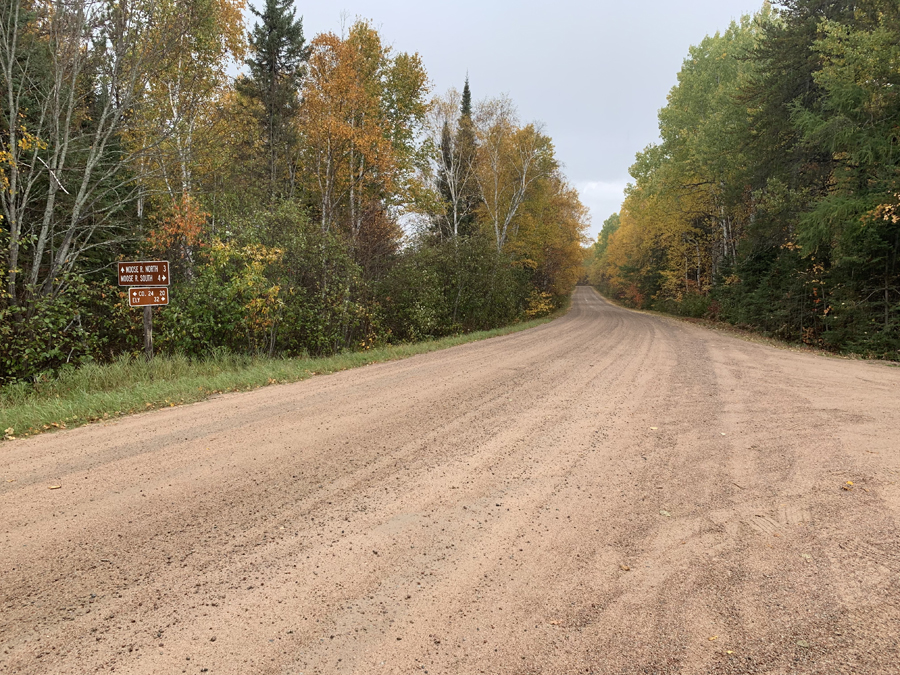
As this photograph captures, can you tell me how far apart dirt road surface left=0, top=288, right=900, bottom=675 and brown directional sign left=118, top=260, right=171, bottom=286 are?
3.47 metres

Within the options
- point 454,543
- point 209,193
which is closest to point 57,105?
point 209,193

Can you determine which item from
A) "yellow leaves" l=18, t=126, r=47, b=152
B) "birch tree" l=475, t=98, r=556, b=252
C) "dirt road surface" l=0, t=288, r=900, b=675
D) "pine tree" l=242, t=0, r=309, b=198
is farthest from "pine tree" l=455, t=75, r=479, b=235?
"dirt road surface" l=0, t=288, r=900, b=675

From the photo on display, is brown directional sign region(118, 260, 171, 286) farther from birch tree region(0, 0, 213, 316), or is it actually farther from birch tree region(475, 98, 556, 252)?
birch tree region(475, 98, 556, 252)

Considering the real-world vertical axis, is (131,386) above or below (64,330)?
below

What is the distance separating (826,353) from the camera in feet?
39.3

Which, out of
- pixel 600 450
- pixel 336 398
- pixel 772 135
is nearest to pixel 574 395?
pixel 600 450

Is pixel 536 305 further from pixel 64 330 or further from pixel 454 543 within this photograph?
pixel 454 543

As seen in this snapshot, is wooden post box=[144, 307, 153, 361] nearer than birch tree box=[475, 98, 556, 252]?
Yes

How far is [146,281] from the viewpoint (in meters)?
7.70

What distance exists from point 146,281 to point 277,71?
1724cm

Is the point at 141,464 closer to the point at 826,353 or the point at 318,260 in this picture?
the point at 318,260

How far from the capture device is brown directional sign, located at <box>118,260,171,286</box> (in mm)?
7645

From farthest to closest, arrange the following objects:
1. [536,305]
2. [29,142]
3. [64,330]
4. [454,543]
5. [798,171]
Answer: [536,305]
[798,171]
[64,330]
[29,142]
[454,543]

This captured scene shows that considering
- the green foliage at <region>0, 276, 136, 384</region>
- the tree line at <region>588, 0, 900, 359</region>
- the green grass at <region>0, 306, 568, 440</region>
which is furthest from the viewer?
the tree line at <region>588, 0, 900, 359</region>
